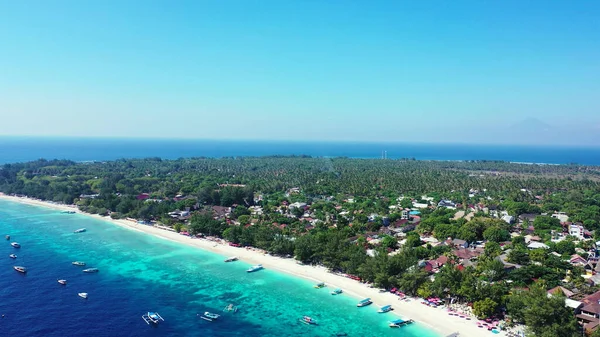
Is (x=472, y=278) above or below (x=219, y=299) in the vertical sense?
above

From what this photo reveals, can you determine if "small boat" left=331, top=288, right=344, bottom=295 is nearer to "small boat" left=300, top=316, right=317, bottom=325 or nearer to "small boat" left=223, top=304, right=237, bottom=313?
"small boat" left=300, top=316, right=317, bottom=325

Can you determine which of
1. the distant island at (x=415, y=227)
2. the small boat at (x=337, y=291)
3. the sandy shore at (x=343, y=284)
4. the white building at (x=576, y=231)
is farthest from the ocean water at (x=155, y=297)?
the white building at (x=576, y=231)

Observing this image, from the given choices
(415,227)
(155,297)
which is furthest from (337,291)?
(415,227)

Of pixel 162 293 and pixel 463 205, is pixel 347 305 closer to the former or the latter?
pixel 162 293

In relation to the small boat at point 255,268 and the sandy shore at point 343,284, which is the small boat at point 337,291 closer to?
the sandy shore at point 343,284

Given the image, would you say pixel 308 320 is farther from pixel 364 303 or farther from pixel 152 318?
pixel 152 318

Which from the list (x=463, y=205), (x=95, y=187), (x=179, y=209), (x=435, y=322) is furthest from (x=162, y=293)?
(x=95, y=187)

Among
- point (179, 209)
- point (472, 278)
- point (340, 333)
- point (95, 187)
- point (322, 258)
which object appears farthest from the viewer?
point (95, 187)
